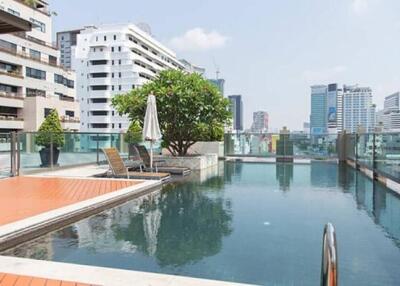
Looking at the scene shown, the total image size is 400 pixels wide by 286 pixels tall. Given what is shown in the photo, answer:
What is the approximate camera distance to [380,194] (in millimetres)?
9258

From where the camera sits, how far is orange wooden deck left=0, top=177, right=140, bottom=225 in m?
6.16

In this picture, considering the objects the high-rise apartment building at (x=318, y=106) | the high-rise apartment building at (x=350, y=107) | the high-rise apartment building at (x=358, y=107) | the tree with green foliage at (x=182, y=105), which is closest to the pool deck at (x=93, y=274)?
the tree with green foliage at (x=182, y=105)

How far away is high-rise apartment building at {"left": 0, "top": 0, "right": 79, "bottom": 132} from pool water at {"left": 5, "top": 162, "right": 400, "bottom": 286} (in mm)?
41248

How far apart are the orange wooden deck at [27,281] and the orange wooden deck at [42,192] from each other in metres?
1.95

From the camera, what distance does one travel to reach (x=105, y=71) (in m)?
77.3

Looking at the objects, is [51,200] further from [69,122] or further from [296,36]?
[69,122]

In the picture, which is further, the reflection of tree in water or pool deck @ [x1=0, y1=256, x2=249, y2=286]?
the reflection of tree in water

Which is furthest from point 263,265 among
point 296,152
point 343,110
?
point 343,110

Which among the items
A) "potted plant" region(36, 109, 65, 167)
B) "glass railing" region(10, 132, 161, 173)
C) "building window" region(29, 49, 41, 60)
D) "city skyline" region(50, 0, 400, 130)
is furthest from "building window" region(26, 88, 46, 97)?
"potted plant" region(36, 109, 65, 167)

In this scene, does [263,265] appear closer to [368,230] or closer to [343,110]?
[368,230]

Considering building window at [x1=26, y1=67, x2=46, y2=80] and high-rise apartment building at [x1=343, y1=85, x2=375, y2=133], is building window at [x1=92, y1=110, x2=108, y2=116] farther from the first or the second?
high-rise apartment building at [x1=343, y1=85, x2=375, y2=133]

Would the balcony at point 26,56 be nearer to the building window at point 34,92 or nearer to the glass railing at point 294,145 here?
the building window at point 34,92

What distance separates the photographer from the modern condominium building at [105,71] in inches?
3004

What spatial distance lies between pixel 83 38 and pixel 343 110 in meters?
55.0
